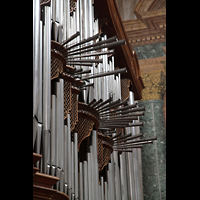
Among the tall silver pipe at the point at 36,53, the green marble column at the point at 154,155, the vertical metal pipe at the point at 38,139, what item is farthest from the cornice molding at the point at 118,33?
the vertical metal pipe at the point at 38,139

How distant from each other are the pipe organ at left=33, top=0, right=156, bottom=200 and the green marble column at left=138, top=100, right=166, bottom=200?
409 centimetres

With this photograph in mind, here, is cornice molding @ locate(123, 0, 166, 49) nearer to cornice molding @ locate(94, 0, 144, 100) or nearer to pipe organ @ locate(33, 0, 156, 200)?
cornice molding @ locate(94, 0, 144, 100)

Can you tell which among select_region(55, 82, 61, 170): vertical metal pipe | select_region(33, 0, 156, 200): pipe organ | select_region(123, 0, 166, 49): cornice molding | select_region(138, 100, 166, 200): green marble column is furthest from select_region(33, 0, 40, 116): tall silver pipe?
select_region(123, 0, 166, 49): cornice molding

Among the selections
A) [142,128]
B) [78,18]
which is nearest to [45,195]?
[78,18]

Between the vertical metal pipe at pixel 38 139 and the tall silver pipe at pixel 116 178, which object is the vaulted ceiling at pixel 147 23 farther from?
the vertical metal pipe at pixel 38 139

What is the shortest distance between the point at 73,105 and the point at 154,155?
716 cm

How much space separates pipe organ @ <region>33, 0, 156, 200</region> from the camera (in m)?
3.85

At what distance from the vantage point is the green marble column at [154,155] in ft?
37.4

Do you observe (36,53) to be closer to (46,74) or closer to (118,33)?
(46,74)

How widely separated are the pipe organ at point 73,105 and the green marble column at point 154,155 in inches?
161

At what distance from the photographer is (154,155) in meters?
11.7
